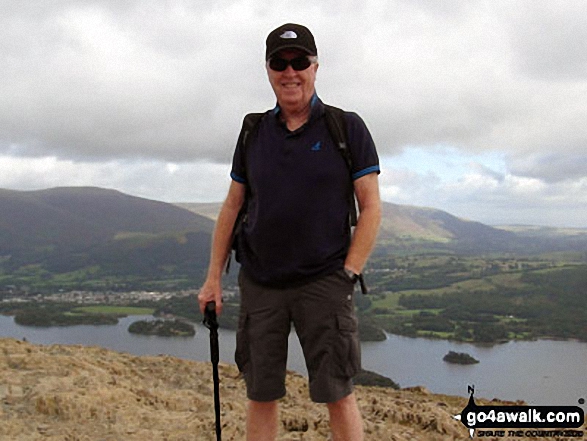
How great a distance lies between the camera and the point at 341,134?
3.36 metres

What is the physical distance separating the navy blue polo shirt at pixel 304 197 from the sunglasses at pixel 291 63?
10.9 inches

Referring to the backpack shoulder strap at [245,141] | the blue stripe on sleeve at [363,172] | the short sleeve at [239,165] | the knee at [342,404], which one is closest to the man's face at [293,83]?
the backpack shoulder strap at [245,141]

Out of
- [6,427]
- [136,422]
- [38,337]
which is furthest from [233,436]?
[38,337]

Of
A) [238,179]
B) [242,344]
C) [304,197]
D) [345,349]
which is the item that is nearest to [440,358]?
[242,344]

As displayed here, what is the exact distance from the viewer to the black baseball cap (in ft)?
11.0

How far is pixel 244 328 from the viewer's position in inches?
144

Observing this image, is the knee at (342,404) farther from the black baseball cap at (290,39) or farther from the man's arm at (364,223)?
the black baseball cap at (290,39)

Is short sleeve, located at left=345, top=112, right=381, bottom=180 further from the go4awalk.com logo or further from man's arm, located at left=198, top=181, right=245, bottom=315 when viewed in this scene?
the go4awalk.com logo

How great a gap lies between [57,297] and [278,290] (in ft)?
424

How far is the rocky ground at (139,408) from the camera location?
600 centimetres

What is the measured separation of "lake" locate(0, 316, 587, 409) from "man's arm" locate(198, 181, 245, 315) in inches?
1365

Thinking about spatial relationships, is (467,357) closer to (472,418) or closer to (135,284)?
(472,418)

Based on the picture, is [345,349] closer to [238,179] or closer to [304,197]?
[304,197]

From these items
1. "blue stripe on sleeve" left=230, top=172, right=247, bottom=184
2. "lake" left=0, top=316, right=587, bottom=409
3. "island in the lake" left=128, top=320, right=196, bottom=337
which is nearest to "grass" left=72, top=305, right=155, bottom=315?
"lake" left=0, top=316, right=587, bottom=409
